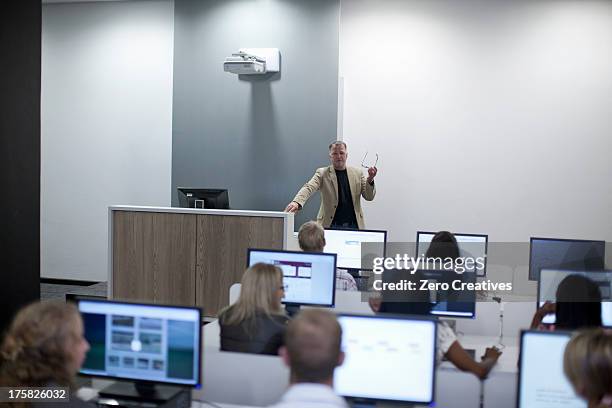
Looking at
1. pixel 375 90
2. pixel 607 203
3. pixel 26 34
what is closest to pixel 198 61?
pixel 375 90

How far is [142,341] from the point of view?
2.96 meters

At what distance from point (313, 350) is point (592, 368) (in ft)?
2.61

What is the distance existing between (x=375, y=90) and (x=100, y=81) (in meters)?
3.61

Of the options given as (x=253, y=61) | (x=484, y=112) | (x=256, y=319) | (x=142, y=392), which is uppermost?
(x=253, y=61)

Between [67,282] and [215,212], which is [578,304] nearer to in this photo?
[215,212]

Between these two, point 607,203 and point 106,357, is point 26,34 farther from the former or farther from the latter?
point 607,203

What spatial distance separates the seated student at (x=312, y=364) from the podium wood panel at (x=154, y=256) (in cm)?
463

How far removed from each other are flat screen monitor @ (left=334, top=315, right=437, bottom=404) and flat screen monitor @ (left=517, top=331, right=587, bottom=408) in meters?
0.35

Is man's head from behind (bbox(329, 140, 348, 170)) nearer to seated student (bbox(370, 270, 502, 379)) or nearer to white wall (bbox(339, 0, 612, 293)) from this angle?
white wall (bbox(339, 0, 612, 293))

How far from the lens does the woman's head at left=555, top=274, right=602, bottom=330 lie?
137 inches

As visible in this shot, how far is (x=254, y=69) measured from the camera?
7562 millimetres

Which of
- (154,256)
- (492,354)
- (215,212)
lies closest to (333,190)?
(215,212)

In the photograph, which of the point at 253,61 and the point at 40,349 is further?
the point at 253,61

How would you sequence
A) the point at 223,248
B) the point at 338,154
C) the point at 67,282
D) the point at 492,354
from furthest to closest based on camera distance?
1. the point at 67,282
2. the point at 338,154
3. the point at 223,248
4. the point at 492,354
